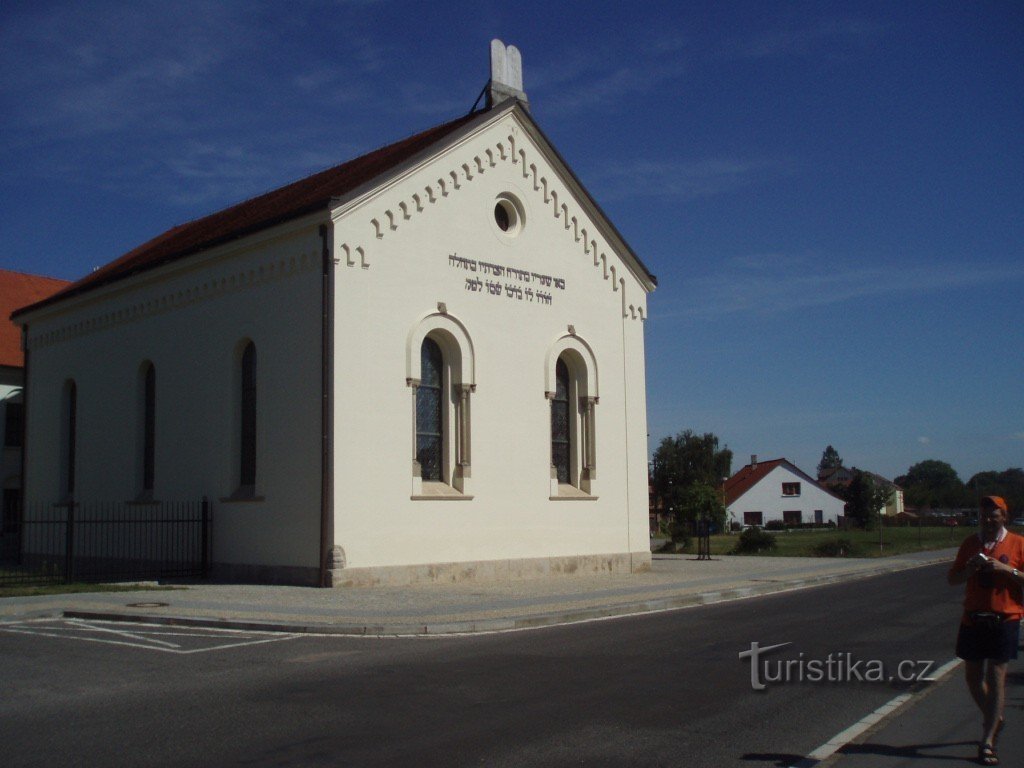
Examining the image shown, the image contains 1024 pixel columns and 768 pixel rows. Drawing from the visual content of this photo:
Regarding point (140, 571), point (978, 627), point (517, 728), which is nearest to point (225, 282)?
point (140, 571)

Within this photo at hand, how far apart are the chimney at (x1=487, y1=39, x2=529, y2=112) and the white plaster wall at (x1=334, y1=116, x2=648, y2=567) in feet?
4.24

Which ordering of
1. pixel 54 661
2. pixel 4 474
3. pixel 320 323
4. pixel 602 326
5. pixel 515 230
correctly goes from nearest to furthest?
pixel 54 661
pixel 320 323
pixel 515 230
pixel 602 326
pixel 4 474

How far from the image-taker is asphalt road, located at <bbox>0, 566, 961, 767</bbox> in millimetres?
7062

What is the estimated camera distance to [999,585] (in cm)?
695

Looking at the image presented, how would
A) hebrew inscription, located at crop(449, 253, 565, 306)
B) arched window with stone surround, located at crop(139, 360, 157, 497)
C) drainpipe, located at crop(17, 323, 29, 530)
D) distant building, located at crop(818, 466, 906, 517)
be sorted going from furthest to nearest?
distant building, located at crop(818, 466, 906, 517), drainpipe, located at crop(17, 323, 29, 530), arched window with stone surround, located at crop(139, 360, 157, 497), hebrew inscription, located at crop(449, 253, 565, 306)

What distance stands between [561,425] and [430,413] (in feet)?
14.9

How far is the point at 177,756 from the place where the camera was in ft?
22.5

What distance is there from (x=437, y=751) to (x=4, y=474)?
30.2m

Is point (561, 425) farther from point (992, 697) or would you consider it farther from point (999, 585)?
point (992, 697)

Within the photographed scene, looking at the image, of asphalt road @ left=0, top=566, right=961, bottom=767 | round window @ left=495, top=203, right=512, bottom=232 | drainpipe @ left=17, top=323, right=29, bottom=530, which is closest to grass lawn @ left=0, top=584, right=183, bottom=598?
asphalt road @ left=0, top=566, right=961, bottom=767

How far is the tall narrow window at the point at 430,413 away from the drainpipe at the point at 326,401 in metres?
2.66

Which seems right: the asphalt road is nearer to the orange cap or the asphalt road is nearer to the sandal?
the sandal

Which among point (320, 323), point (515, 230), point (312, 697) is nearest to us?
point (312, 697)

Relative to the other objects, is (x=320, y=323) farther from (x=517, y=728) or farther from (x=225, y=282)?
(x=517, y=728)
